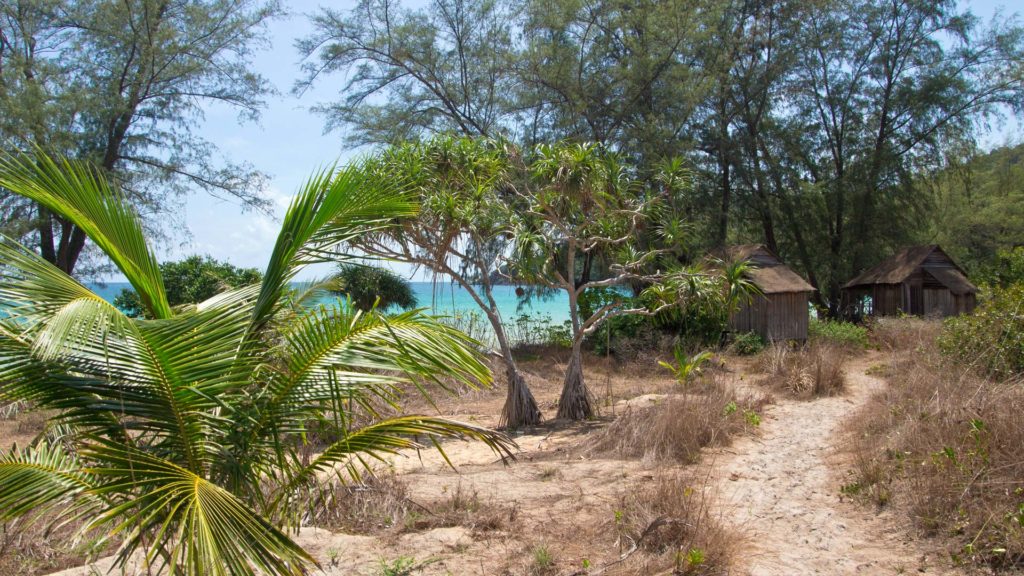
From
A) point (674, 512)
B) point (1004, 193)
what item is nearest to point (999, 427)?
point (674, 512)

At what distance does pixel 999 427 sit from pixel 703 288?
6.31 meters

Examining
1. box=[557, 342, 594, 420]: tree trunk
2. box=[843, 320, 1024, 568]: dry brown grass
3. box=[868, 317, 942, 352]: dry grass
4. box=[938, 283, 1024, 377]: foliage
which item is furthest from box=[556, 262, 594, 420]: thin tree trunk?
box=[868, 317, 942, 352]: dry grass

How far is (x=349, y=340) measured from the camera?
3.58m

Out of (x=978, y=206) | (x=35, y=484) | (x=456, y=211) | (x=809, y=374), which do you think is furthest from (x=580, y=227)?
(x=978, y=206)

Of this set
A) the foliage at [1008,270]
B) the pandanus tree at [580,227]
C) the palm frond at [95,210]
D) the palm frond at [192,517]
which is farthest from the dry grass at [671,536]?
the foliage at [1008,270]

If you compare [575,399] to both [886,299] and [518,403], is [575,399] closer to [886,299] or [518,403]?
[518,403]

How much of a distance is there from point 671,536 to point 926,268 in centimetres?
2107

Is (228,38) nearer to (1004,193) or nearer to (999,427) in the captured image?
(999,427)

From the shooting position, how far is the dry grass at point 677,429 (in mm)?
8141

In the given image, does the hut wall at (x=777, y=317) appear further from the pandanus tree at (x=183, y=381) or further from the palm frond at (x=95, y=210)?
the palm frond at (x=95, y=210)

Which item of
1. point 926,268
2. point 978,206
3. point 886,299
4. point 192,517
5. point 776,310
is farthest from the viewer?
point 978,206

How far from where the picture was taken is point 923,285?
890 inches

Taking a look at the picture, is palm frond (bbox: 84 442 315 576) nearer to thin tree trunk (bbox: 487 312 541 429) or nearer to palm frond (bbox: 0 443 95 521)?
palm frond (bbox: 0 443 95 521)

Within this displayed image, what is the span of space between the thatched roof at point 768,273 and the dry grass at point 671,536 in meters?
15.0
